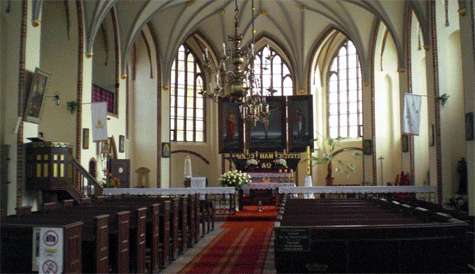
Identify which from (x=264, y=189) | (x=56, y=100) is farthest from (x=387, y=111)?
(x=56, y=100)

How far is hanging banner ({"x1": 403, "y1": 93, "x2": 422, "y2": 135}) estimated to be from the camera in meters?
15.6

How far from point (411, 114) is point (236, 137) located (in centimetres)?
1029

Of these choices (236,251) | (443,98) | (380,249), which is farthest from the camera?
(443,98)

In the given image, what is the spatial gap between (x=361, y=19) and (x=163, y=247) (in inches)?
671

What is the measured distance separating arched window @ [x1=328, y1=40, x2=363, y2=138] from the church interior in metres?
0.08

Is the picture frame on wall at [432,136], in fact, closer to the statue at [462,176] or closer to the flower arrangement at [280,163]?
the statue at [462,176]

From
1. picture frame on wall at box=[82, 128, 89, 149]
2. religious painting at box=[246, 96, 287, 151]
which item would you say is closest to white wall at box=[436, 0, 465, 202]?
religious painting at box=[246, 96, 287, 151]

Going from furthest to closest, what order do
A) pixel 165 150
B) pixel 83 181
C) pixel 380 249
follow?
pixel 165 150 < pixel 83 181 < pixel 380 249

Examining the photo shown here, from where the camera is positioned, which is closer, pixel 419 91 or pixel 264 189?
pixel 419 91

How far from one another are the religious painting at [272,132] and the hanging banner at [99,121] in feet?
Answer: 32.9

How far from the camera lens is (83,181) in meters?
16.9

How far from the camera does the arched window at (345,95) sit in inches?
993

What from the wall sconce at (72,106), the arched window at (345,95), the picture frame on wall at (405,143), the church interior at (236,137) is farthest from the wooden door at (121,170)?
the arched window at (345,95)

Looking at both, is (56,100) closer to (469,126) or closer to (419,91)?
(469,126)
